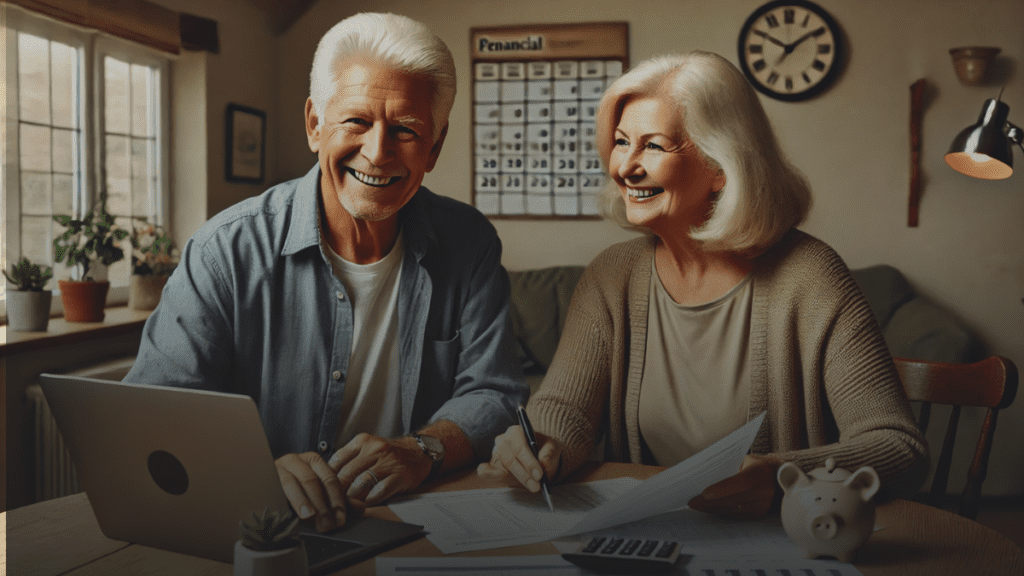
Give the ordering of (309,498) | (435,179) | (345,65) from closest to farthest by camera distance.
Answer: (309,498), (345,65), (435,179)

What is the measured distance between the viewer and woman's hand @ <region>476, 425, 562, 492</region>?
3.09 feet

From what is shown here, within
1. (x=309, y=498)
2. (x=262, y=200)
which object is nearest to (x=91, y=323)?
(x=262, y=200)

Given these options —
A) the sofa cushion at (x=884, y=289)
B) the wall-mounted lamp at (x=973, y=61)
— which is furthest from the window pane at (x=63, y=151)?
the wall-mounted lamp at (x=973, y=61)

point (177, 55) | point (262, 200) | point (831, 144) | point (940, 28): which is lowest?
point (262, 200)

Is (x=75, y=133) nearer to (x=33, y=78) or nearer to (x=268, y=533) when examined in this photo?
(x=33, y=78)

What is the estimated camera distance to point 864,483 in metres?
0.75

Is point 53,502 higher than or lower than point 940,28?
lower

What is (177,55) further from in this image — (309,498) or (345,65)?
(309,498)

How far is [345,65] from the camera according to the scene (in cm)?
111

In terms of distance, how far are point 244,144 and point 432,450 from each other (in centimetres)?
298

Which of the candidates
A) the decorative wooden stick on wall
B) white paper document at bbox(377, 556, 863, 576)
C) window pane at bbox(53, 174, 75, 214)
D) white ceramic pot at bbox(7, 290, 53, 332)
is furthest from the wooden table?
the decorative wooden stick on wall

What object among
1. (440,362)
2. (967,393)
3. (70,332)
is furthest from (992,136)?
(70,332)

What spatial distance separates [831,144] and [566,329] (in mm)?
2667

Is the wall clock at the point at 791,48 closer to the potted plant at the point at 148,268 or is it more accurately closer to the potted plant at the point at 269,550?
the potted plant at the point at 148,268
